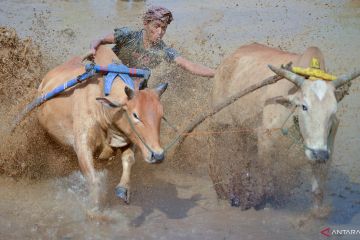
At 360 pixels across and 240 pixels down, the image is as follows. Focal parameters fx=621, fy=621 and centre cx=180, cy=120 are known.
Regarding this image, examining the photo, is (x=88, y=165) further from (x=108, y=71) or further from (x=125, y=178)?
(x=108, y=71)

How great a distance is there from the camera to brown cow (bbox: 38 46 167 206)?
492 cm

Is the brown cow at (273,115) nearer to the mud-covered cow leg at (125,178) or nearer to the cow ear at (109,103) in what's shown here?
the mud-covered cow leg at (125,178)

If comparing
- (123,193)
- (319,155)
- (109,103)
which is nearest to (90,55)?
(109,103)

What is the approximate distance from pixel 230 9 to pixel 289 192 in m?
10.1

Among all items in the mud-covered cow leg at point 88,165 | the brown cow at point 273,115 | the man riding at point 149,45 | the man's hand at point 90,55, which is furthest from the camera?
the man riding at point 149,45

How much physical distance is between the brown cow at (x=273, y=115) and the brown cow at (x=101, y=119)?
3.72ft

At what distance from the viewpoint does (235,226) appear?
5699 millimetres

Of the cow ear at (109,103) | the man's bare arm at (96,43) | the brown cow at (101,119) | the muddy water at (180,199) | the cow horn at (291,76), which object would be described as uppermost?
the cow horn at (291,76)

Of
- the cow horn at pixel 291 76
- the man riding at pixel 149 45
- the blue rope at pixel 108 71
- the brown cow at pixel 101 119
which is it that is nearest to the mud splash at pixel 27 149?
the brown cow at pixel 101 119

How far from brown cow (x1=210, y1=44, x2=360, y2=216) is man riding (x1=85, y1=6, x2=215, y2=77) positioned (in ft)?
1.84

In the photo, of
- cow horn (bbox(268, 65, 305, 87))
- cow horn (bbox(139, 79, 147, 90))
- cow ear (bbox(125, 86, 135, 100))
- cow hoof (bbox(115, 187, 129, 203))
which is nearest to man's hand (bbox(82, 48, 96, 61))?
cow horn (bbox(139, 79, 147, 90))

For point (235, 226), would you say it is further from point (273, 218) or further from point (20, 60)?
point (20, 60)

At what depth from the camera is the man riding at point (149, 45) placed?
6.33 m

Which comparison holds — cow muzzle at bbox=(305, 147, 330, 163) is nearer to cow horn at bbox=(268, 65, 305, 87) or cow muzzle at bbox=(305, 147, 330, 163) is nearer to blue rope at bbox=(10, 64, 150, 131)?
cow horn at bbox=(268, 65, 305, 87)
